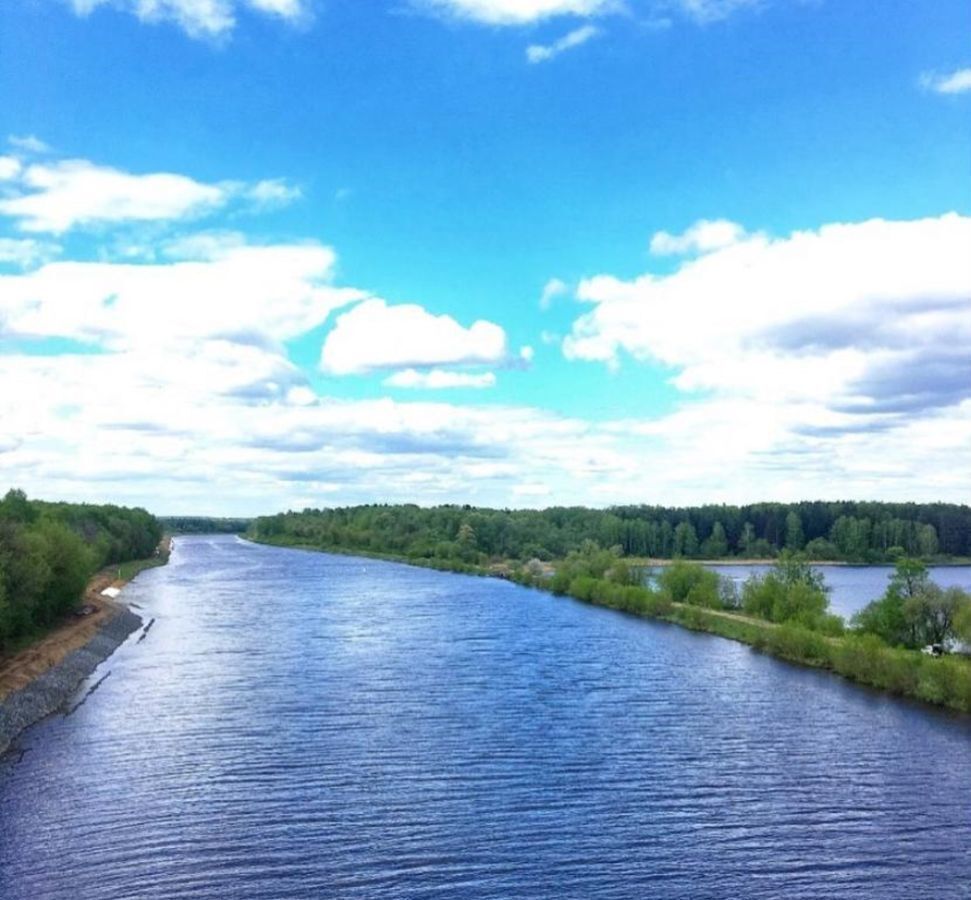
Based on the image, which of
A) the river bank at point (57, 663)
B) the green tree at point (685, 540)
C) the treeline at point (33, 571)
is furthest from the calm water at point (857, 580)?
the treeline at point (33, 571)

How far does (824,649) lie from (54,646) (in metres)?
43.0

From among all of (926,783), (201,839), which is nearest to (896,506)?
(926,783)

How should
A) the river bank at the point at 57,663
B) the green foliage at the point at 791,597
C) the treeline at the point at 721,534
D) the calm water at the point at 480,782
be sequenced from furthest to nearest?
1. the treeline at the point at 721,534
2. the green foliage at the point at 791,597
3. the river bank at the point at 57,663
4. the calm water at the point at 480,782

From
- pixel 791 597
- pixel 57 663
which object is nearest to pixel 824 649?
pixel 791 597

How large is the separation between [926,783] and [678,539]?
131930 mm

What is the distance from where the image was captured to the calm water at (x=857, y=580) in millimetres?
86688

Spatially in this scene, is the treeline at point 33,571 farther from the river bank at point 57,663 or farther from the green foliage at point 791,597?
the green foliage at point 791,597

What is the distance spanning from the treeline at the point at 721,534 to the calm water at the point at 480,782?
98.3 m

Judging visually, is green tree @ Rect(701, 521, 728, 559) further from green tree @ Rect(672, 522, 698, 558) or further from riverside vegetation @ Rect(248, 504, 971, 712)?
riverside vegetation @ Rect(248, 504, 971, 712)

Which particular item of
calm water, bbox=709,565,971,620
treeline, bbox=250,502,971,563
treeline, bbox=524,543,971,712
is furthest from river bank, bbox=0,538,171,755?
treeline, bbox=250,502,971,563

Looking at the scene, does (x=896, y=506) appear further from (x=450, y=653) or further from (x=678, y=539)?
(x=450, y=653)

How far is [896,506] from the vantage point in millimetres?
174750

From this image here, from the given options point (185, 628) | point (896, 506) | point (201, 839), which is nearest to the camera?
point (201, 839)

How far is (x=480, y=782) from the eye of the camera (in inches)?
1195
